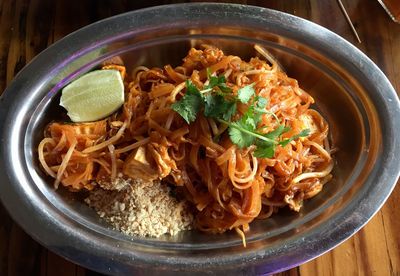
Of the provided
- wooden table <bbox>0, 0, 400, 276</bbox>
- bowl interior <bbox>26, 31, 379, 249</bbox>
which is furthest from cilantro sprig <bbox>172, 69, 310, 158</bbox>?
wooden table <bbox>0, 0, 400, 276</bbox>

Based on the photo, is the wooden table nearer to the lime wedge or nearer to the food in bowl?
the food in bowl

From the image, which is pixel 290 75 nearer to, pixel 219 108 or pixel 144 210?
pixel 219 108

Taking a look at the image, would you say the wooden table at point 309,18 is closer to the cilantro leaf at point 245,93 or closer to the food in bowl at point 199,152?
the food in bowl at point 199,152

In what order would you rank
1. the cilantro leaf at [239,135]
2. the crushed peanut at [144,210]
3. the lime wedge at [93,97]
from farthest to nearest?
1. the lime wedge at [93,97]
2. the crushed peanut at [144,210]
3. the cilantro leaf at [239,135]

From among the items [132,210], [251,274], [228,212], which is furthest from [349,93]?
[132,210]

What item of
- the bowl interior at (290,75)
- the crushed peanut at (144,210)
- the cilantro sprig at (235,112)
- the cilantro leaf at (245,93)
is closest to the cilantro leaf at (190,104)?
the cilantro sprig at (235,112)
